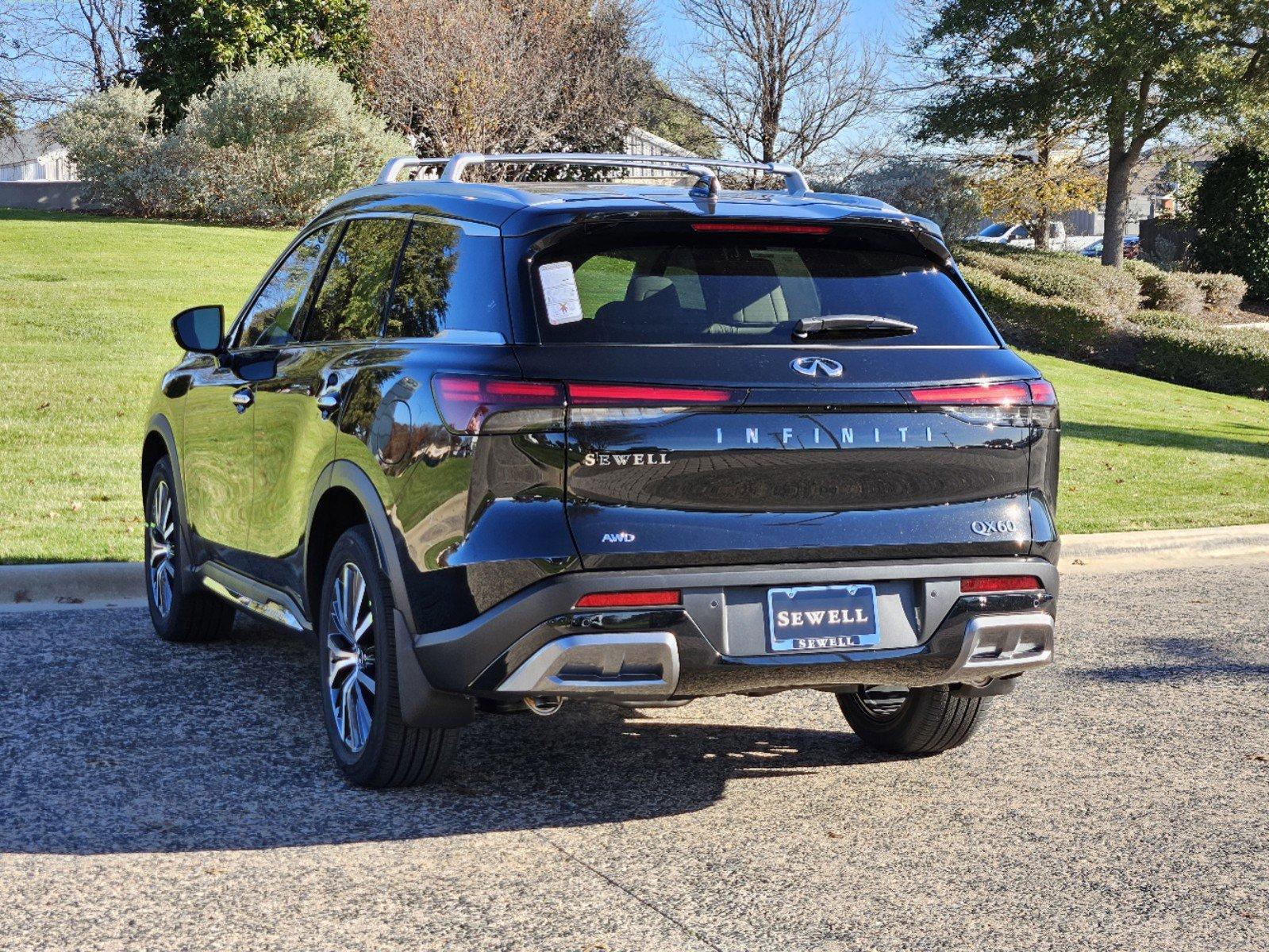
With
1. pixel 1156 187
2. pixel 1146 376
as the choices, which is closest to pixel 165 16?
pixel 1146 376

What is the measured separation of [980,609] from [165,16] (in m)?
33.1

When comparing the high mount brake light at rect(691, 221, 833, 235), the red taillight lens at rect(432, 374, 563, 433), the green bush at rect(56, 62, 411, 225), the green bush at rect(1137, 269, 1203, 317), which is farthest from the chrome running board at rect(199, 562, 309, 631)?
the green bush at rect(1137, 269, 1203, 317)

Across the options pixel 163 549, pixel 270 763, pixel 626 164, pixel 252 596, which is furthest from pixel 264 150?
pixel 270 763

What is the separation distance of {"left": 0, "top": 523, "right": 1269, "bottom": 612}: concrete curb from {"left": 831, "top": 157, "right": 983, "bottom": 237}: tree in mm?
28793

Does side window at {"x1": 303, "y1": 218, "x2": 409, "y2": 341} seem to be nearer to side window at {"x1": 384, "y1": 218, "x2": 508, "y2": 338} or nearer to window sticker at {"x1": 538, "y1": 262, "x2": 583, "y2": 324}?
side window at {"x1": 384, "y1": 218, "x2": 508, "y2": 338}

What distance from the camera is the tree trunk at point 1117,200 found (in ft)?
118

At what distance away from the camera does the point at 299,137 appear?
28.2m

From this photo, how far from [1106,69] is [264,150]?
59.8 feet

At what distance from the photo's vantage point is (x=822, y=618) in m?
4.40

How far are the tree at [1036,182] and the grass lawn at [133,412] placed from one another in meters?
16.6

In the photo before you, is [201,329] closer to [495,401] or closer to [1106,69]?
[495,401]

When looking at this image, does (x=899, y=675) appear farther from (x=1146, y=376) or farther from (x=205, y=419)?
(x=1146, y=376)

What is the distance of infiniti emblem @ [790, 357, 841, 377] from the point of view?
4.44 metres

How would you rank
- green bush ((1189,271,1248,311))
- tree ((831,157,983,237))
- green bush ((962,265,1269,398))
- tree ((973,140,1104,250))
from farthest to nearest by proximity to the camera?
tree ((831,157,983,237)), tree ((973,140,1104,250)), green bush ((1189,271,1248,311)), green bush ((962,265,1269,398))
